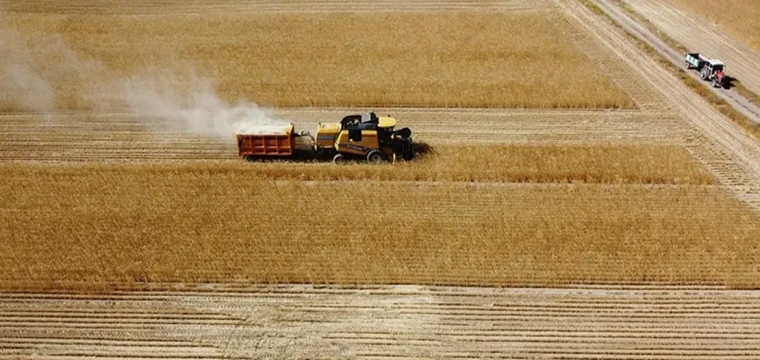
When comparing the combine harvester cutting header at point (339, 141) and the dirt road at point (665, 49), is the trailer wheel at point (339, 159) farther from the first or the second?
the dirt road at point (665, 49)

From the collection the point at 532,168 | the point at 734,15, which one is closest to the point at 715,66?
the point at 734,15

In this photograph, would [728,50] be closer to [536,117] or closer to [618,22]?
[618,22]

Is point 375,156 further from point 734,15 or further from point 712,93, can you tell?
point 734,15

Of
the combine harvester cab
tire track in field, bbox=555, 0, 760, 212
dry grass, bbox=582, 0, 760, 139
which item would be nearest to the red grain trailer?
the combine harvester cab

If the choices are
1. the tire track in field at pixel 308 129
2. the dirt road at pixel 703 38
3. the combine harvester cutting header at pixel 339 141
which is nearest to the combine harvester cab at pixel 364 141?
the combine harvester cutting header at pixel 339 141

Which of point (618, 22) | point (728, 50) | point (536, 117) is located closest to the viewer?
point (536, 117)

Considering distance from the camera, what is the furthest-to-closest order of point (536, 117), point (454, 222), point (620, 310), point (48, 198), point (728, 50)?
1. point (728, 50)
2. point (536, 117)
3. point (48, 198)
4. point (454, 222)
5. point (620, 310)

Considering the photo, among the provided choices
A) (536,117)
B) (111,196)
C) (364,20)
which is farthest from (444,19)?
(111,196)
